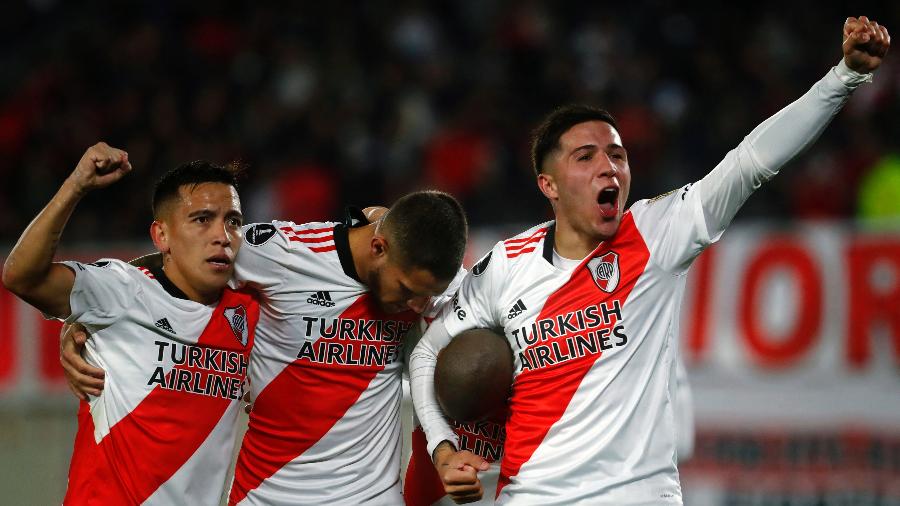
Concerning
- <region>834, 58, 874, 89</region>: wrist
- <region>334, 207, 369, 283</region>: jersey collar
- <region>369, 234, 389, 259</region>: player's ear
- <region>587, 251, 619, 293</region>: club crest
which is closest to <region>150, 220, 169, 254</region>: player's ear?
<region>334, 207, 369, 283</region>: jersey collar

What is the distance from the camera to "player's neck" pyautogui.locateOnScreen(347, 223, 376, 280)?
437cm

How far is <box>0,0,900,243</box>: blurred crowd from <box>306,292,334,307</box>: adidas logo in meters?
4.63

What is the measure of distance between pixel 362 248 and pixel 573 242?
2.81ft

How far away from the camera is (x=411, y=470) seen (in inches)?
189

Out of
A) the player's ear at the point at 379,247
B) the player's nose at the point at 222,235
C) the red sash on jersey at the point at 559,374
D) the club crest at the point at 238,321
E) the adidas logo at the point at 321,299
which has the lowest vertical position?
the red sash on jersey at the point at 559,374

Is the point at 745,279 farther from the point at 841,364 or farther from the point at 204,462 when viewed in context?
the point at 204,462

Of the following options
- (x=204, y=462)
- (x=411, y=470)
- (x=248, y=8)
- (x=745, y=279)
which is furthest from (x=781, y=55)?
(x=204, y=462)

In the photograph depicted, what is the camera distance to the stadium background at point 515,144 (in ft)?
23.3

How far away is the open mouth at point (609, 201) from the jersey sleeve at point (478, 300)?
480 mm

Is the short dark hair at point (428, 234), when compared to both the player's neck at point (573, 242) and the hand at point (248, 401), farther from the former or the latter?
the hand at point (248, 401)

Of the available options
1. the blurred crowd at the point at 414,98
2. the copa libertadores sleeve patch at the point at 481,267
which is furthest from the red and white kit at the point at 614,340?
the blurred crowd at the point at 414,98

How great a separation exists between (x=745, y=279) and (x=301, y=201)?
432cm

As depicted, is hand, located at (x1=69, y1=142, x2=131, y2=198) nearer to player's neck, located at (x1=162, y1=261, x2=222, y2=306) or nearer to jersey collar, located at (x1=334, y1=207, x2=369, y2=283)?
player's neck, located at (x1=162, y1=261, x2=222, y2=306)

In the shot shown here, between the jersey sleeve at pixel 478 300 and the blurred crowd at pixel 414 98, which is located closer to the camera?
the jersey sleeve at pixel 478 300
